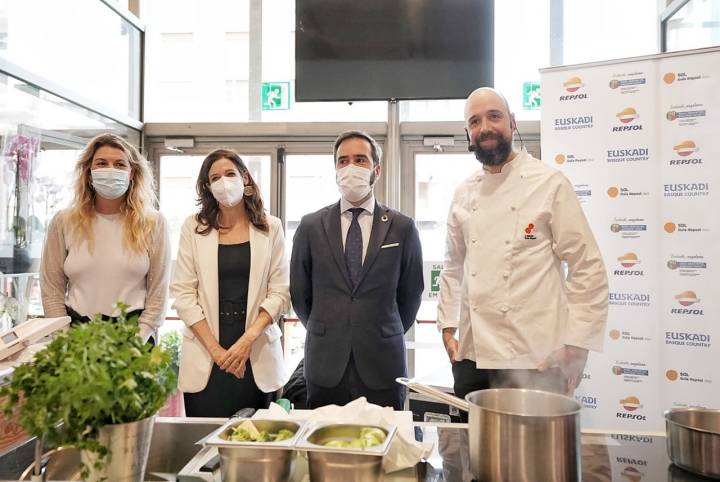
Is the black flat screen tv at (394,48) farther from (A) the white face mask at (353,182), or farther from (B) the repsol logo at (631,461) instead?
(B) the repsol logo at (631,461)

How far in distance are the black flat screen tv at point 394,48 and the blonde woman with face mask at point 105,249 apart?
1684mm

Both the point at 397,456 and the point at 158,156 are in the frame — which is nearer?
the point at 397,456

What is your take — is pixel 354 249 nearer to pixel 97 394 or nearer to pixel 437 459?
pixel 437 459

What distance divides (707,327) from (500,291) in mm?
1654

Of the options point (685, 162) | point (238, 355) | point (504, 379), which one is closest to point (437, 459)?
point (504, 379)

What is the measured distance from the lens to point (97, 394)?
749mm

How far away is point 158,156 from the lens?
3.87 meters

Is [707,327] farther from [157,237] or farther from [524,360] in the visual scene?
[157,237]

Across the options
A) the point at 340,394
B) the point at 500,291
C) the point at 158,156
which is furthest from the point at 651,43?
the point at 158,156

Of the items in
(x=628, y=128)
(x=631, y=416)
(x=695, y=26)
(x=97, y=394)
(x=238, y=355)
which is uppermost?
(x=695, y=26)

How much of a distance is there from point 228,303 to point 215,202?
16.9 inches

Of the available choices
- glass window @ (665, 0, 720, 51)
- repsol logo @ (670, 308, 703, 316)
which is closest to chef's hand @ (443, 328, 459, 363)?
repsol logo @ (670, 308, 703, 316)

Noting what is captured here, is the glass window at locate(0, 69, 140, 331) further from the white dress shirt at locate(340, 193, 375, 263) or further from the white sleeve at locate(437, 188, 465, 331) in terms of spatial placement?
the white sleeve at locate(437, 188, 465, 331)

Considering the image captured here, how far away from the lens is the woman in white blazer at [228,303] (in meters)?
1.94
